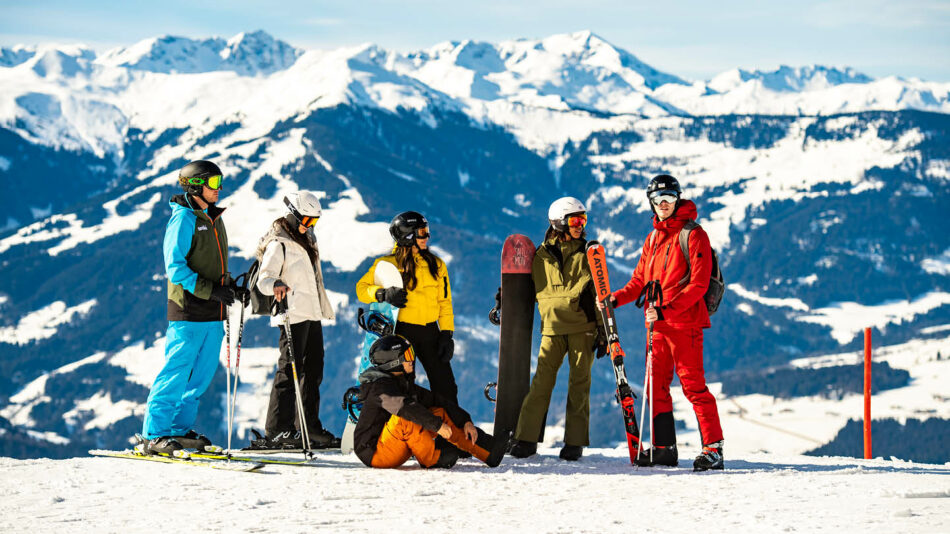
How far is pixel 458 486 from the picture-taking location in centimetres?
834

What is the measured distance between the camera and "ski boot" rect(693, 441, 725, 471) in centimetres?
911

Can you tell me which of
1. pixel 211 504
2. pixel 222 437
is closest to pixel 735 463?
pixel 211 504

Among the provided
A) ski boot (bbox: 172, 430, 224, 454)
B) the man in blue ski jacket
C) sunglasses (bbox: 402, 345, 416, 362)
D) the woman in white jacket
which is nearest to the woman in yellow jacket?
sunglasses (bbox: 402, 345, 416, 362)

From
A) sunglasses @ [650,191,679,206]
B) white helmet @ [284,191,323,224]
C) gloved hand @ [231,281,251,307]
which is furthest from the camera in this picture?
white helmet @ [284,191,323,224]

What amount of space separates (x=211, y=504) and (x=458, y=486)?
6.32 ft

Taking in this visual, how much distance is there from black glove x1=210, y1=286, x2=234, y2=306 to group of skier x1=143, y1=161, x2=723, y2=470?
1cm

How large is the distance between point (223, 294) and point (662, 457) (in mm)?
4145

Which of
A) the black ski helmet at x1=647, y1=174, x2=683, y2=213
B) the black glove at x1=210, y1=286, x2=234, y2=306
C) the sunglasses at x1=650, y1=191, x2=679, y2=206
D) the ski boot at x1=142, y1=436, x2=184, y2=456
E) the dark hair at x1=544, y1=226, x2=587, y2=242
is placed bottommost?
the ski boot at x1=142, y1=436, x2=184, y2=456

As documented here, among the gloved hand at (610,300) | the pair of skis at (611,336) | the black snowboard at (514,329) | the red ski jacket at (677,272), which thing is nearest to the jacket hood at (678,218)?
the red ski jacket at (677,272)

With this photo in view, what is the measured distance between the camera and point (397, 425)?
9.20m

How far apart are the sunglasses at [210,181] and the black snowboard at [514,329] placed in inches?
110

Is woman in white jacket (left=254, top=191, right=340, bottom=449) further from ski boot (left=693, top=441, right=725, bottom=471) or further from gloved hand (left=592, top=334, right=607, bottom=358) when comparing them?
ski boot (left=693, top=441, right=725, bottom=471)

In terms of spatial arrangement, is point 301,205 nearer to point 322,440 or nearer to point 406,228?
point 406,228

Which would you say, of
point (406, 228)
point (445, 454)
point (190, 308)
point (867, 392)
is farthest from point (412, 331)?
point (867, 392)
